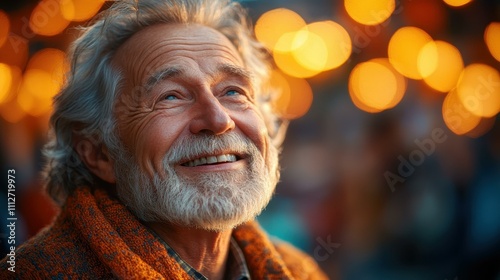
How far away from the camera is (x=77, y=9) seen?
13.3 feet

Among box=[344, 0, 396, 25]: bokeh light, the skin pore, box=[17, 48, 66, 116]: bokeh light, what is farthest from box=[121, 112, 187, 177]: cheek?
box=[344, 0, 396, 25]: bokeh light

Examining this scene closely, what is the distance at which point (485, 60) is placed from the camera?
492 centimetres

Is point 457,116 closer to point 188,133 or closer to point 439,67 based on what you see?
point 439,67

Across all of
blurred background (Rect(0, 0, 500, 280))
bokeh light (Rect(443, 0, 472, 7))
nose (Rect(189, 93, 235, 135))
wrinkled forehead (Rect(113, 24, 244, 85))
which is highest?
bokeh light (Rect(443, 0, 472, 7))

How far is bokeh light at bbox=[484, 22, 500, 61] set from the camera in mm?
4715

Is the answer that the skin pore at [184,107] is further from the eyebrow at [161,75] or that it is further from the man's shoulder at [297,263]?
the man's shoulder at [297,263]

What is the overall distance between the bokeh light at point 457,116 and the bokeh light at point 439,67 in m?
0.12

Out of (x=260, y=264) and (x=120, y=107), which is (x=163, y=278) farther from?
(x=120, y=107)

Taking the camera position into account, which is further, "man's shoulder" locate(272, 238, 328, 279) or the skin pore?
"man's shoulder" locate(272, 238, 328, 279)

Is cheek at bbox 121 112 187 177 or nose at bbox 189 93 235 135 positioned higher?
nose at bbox 189 93 235 135

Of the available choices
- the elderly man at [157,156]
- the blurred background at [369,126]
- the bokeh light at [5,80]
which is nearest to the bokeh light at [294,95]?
the blurred background at [369,126]

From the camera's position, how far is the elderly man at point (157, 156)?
194 centimetres

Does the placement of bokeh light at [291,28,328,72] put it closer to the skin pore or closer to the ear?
the skin pore

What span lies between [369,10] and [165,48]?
3256mm
